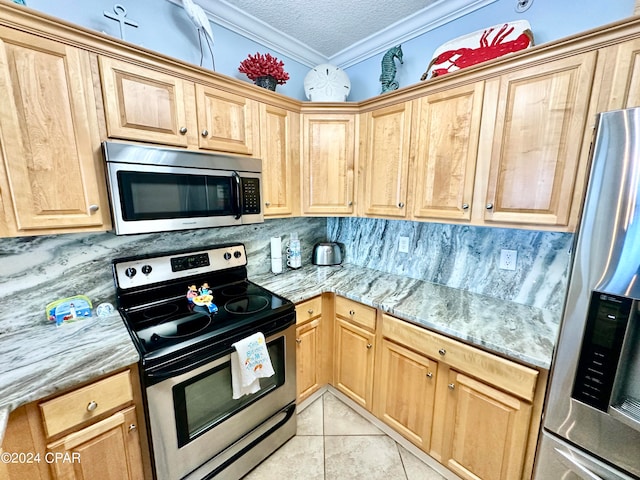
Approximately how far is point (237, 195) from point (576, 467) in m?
1.87

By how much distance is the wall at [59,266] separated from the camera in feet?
4.03

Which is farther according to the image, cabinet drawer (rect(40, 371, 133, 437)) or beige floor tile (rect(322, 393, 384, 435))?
beige floor tile (rect(322, 393, 384, 435))

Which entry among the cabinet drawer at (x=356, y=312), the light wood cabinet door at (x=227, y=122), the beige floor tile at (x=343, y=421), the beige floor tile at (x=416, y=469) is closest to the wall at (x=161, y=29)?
the light wood cabinet door at (x=227, y=122)

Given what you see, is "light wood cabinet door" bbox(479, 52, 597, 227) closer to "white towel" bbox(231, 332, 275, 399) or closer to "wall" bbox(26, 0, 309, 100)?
"white towel" bbox(231, 332, 275, 399)

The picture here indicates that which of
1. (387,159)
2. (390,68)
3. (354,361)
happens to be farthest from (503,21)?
(354,361)

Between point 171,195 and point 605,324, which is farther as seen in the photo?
point 171,195

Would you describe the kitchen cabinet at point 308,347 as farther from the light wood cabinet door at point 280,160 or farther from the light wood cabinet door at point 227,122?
the light wood cabinet door at point 227,122

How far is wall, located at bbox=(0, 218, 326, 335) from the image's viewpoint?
1.23 meters

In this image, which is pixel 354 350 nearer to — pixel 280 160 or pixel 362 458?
pixel 362 458

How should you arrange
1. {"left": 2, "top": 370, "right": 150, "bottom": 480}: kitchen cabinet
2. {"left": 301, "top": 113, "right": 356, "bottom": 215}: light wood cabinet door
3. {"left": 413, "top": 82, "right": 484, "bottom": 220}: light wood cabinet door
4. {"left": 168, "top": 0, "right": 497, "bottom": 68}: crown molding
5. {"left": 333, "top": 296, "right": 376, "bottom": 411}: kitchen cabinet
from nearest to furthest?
1. {"left": 2, "top": 370, "right": 150, "bottom": 480}: kitchen cabinet
2. {"left": 413, "top": 82, "right": 484, "bottom": 220}: light wood cabinet door
3. {"left": 168, "top": 0, "right": 497, "bottom": 68}: crown molding
4. {"left": 333, "top": 296, "right": 376, "bottom": 411}: kitchen cabinet
5. {"left": 301, "top": 113, "right": 356, "bottom": 215}: light wood cabinet door

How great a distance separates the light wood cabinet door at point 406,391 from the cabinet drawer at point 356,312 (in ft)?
0.47

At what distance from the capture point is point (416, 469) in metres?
1.55

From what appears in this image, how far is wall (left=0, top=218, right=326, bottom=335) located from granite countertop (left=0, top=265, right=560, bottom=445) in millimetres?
108

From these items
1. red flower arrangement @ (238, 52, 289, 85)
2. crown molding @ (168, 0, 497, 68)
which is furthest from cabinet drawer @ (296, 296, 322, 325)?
crown molding @ (168, 0, 497, 68)
